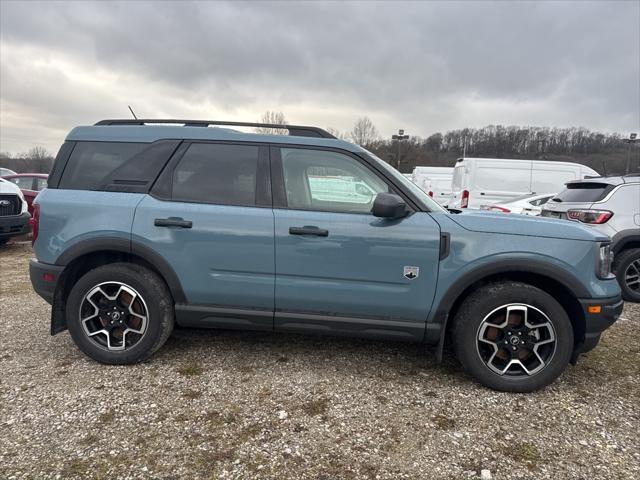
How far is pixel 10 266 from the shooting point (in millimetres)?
6824

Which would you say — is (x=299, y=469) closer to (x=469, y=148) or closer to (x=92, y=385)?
(x=92, y=385)

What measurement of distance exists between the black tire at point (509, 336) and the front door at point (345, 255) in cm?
33

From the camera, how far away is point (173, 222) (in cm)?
299

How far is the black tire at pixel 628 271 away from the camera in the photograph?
5.26m

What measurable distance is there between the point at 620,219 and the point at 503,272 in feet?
11.8

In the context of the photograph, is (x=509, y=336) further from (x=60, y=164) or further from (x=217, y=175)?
(x=60, y=164)

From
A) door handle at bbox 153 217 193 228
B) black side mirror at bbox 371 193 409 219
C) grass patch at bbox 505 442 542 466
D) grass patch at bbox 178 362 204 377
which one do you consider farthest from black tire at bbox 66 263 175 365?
grass patch at bbox 505 442 542 466

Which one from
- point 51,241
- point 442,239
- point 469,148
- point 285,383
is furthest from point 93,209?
point 469,148

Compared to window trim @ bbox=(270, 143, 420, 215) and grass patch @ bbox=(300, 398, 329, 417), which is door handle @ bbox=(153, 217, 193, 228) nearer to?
window trim @ bbox=(270, 143, 420, 215)

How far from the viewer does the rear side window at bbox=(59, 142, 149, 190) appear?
10.3ft

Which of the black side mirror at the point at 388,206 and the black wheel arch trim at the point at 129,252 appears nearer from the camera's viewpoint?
the black side mirror at the point at 388,206

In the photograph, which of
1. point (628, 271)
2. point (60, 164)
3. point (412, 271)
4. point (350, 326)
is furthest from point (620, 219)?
point (60, 164)

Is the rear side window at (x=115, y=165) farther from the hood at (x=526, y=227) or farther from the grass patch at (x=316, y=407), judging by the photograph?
the hood at (x=526, y=227)

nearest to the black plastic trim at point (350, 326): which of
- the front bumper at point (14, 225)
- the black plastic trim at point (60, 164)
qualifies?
the black plastic trim at point (60, 164)
